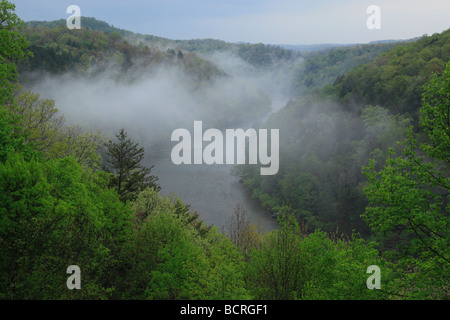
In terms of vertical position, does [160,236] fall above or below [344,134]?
below

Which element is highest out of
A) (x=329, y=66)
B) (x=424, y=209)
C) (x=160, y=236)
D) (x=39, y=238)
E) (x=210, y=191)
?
(x=329, y=66)

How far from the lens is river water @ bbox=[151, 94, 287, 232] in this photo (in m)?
48.2

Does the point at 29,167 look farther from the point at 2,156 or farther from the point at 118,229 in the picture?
the point at 118,229

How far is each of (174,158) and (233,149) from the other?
15625mm

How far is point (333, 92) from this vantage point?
268ft

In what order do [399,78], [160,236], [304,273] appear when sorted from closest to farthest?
1. [304,273]
2. [160,236]
3. [399,78]

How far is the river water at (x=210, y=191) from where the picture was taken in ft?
158

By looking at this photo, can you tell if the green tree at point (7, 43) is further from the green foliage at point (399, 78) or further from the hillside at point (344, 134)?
the green foliage at point (399, 78)

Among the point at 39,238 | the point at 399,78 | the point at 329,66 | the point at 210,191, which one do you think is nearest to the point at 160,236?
the point at 39,238

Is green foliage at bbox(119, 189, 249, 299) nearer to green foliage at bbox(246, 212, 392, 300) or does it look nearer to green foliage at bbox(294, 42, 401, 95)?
green foliage at bbox(246, 212, 392, 300)

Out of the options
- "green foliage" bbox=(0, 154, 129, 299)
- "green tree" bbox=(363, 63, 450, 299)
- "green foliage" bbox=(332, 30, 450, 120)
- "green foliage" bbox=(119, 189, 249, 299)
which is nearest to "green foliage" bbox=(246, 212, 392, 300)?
"green foliage" bbox=(119, 189, 249, 299)

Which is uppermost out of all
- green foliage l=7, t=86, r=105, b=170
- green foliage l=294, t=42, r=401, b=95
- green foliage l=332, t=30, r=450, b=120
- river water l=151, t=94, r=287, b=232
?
green foliage l=294, t=42, r=401, b=95

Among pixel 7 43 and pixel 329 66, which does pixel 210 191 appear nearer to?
pixel 7 43

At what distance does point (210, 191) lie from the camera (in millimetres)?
59000
